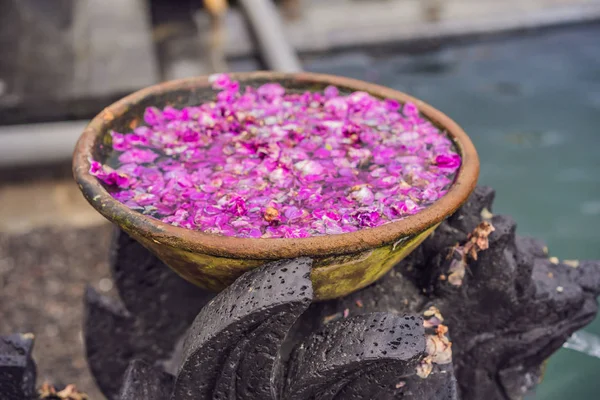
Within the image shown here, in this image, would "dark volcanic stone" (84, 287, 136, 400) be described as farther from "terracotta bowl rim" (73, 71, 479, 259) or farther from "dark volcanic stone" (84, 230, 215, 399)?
"terracotta bowl rim" (73, 71, 479, 259)

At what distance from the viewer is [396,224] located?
161 centimetres

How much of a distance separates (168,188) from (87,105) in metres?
3.54

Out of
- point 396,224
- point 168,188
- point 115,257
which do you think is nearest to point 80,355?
point 115,257

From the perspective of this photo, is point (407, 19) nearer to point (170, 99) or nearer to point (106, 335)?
point (170, 99)

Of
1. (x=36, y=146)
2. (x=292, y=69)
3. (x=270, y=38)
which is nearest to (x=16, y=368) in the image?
(x=36, y=146)

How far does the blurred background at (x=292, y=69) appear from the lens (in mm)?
4035

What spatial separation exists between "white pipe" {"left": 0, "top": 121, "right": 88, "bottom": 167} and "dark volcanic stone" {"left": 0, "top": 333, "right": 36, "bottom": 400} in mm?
2386

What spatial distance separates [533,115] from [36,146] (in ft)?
17.8

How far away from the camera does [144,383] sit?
1.93 metres

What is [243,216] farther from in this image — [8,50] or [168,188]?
[8,50]

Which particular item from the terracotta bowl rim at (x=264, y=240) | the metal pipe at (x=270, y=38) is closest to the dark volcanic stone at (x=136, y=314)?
the terracotta bowl rim at (x=264, y=240)

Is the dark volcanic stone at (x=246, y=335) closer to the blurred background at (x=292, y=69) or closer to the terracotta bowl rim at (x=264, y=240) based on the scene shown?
the terracotta bowl rim at (x=264, y=240)

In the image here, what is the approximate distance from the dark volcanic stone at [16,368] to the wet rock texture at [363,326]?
0.6 inches

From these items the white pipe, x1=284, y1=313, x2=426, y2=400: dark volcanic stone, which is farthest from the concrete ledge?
x1=284, y1=313, x2=426, y2=400: dark volcanic stone
